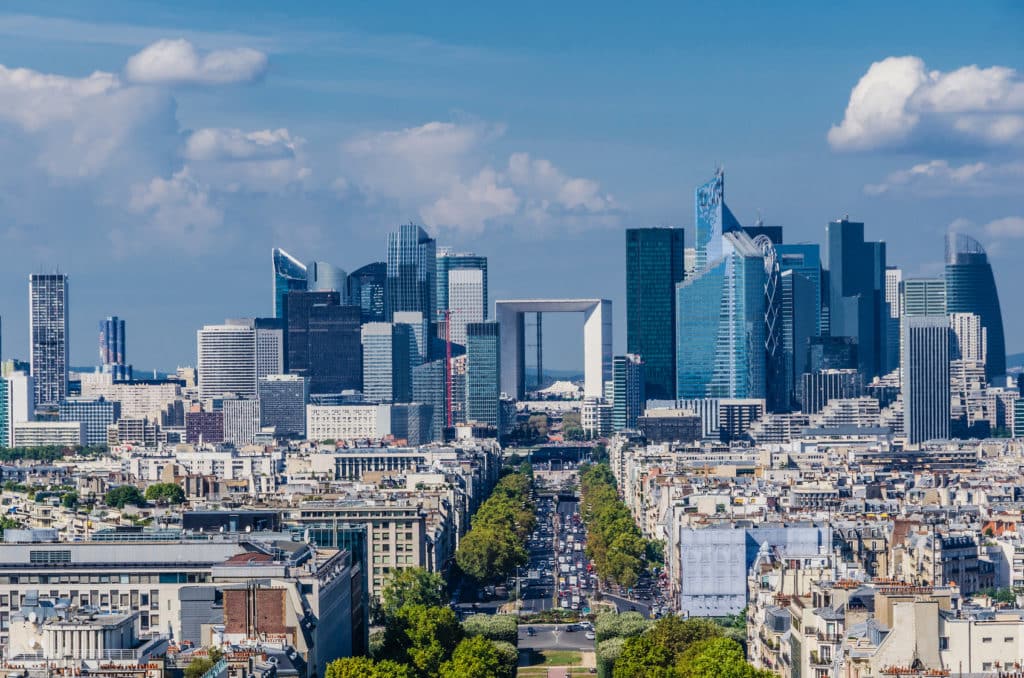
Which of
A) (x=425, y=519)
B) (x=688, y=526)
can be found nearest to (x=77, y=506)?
(x=425, y=519)

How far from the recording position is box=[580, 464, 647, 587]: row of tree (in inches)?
4943

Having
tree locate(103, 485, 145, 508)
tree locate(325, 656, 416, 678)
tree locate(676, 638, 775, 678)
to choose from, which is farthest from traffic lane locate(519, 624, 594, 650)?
tree locate(103, 485, 145, 508)

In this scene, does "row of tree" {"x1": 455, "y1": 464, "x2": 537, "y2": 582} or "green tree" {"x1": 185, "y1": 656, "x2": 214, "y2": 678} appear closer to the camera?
"green tree" {"x1": 185, "y1": 656, "x2": 214, "y2": 678}

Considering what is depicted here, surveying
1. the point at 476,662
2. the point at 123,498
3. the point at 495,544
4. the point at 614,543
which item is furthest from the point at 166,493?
the point at 476,662

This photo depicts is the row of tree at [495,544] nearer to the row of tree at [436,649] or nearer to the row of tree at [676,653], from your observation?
the row of tree at [436,649]

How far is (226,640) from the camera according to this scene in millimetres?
69062

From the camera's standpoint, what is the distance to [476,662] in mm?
82812

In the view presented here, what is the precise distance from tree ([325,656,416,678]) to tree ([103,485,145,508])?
6708 centimetres

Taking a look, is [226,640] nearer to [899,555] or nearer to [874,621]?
[874,621]

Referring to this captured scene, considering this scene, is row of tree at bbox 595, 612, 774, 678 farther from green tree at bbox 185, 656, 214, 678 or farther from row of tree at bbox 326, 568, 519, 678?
green tree at bbox 185, 656, 214, 678

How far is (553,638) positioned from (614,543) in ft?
85.0

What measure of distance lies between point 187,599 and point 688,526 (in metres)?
43.3

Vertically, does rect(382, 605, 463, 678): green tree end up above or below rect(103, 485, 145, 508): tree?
below

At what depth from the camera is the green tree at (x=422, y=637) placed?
275 ft
